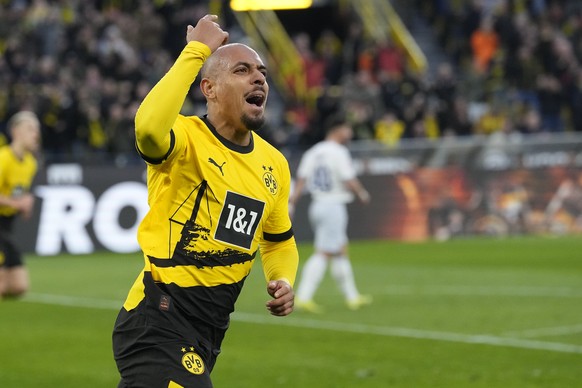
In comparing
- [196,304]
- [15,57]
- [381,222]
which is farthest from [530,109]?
[196,304]

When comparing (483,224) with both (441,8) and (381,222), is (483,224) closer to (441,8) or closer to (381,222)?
(381,222)

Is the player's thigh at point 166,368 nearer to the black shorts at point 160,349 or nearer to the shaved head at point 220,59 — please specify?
the black shorts at point 160,349

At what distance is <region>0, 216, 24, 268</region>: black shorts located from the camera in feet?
45.7

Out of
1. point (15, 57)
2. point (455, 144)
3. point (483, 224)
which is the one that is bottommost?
point (483, 224)

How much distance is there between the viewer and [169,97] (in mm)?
5148

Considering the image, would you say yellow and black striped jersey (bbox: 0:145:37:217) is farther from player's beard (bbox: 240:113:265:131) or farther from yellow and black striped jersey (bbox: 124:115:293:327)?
player's beard (bbox: 240:113:265:131)

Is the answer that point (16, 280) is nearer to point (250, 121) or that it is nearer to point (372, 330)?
point (372, 330)

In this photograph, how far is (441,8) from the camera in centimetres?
3559

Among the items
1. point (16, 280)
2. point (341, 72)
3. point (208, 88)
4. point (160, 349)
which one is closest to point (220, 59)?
Result: point (208, 88)

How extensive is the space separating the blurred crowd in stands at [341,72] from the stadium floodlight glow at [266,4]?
1176mm

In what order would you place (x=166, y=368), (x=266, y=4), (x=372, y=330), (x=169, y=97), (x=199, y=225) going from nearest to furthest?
(x=169, y=97) < (x=166, y=368) < (x=199, y=225) < (x=372, y=330) < (x=266, y=4)

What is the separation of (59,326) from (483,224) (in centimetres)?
1515

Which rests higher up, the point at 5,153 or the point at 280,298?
the point at 280,298

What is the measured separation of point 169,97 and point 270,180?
3.31 feet
